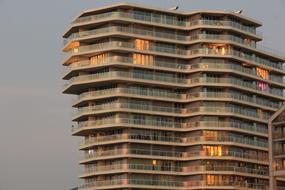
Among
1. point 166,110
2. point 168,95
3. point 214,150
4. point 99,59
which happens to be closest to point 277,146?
point 214,150

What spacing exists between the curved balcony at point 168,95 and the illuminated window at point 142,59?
18.7 feet

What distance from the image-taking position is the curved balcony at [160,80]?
16550cm

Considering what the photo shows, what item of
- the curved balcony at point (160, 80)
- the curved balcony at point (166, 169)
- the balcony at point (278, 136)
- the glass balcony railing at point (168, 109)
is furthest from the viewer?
the curved balcony at point (160, 80)

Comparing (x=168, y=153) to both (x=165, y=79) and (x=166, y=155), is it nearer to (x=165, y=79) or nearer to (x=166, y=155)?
(x=166, y=155)

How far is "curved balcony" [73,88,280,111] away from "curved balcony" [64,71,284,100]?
1915 millimetres

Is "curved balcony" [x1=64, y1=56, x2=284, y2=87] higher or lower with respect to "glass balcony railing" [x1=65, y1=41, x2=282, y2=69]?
lower

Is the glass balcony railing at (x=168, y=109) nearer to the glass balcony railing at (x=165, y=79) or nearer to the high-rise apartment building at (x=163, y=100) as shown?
the high-rise apartment building at (x=163, y=100)

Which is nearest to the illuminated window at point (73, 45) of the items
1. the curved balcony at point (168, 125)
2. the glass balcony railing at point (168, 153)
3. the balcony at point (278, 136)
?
the curved balcony at point (168, 125)

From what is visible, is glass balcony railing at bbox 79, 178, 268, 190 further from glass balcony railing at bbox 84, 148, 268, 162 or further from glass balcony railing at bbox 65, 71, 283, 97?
glass balcony railing at bbox 65, 71, 283, 97

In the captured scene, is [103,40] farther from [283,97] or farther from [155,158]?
[283,97]

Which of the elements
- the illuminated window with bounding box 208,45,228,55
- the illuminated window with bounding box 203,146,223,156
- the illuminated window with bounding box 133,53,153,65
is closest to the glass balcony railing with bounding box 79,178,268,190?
the illuminated window with bounding box 203,146,223,156

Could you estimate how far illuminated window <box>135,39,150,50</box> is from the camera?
16938cm

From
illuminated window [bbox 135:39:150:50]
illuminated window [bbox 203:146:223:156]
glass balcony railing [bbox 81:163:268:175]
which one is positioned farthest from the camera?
illuminated window [bbox 203:146:223:156]

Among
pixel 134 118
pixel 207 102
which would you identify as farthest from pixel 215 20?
pixel 134 118
